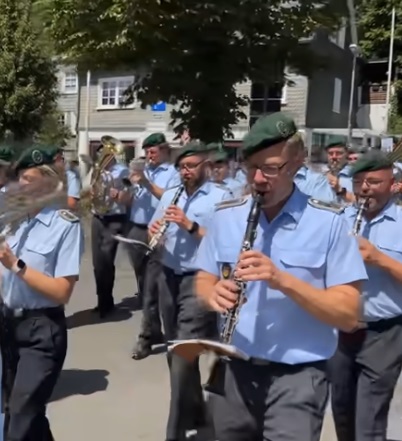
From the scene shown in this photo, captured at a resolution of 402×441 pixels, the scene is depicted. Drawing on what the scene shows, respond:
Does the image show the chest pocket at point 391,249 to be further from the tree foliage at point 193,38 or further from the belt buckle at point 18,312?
the belt buckle at point 18,312

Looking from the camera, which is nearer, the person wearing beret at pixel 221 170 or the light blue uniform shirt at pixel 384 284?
the light blue uniform shirt at pixel 384 284

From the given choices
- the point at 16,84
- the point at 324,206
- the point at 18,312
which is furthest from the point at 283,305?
the point at 16,84

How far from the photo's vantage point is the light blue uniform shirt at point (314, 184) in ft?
20.4

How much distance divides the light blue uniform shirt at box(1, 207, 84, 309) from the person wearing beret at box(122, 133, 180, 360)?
9.47ft

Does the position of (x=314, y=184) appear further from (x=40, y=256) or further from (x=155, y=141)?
(x=40, y=256)

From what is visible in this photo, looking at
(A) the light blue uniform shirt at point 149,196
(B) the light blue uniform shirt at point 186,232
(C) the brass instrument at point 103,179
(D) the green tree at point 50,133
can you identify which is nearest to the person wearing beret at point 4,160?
(D) the green tree at point 50,133

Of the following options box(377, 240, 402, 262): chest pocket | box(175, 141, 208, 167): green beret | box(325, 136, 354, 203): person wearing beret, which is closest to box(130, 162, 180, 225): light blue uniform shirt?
box(325, 136, 354, 203): person wearing beret

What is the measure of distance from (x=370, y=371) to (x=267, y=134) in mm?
1561

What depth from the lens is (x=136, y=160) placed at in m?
8.02

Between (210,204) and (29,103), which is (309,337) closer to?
(210,204)

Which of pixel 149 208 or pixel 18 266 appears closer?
pixel 18 266

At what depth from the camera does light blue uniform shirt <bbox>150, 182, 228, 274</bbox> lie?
518 cm

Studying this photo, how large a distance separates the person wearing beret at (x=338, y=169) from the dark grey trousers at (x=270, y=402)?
3793 millimetres

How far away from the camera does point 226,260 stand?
2.95 m
